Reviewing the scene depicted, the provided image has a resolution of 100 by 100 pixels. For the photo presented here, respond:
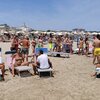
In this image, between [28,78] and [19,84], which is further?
[28,78]

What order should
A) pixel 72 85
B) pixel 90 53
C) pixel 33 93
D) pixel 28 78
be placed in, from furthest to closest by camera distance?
pixel 90 53
pixel 28 78
pixel 72 85
pixel 33 93

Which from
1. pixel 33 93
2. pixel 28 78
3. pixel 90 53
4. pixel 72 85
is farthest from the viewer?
pixel 90 53

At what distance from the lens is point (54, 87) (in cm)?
881

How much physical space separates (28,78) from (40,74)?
454 millimetres

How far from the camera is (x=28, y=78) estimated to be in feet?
33.1

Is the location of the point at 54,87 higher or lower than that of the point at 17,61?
lower

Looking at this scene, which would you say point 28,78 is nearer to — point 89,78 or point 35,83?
point 35,83

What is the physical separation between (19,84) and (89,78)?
243 cm

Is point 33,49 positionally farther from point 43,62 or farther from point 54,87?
point 54,87

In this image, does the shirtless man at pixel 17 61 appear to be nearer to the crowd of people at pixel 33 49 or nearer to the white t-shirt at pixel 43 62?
the crowd of people at pixel 33 49

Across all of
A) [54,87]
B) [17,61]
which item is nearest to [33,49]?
[17,61]

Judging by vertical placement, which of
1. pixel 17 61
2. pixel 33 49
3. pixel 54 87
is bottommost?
pixel 54 87

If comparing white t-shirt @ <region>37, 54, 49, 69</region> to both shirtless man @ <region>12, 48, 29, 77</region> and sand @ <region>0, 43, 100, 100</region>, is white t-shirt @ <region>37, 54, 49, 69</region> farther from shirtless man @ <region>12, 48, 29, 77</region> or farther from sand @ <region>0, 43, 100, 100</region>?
shirtless man @ <region>12, 48, 29, 77</region>

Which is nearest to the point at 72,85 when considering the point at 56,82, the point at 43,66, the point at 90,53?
the point at 56,82
